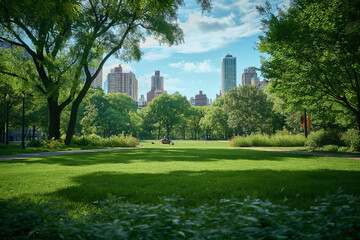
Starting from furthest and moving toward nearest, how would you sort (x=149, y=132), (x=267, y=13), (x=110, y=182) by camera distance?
(x=149, y=132) < (x=267, y=13) < (x=110, y=182)

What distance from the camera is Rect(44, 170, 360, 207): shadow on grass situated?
435 cm

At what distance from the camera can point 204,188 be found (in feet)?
16.5

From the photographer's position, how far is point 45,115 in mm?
39781

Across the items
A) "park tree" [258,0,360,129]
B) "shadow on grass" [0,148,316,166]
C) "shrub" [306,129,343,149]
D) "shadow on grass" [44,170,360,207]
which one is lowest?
"shadow on grass" [0,148,316,166]

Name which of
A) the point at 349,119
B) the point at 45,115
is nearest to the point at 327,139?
the point at 349,119

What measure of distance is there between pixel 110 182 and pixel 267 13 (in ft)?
45.6

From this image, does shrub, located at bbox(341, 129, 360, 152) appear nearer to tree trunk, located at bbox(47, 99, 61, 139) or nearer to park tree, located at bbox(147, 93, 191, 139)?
tree trunk, located at bbox(47, 99, 61, 139)

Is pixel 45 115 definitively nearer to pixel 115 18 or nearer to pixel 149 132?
pixel 115 18

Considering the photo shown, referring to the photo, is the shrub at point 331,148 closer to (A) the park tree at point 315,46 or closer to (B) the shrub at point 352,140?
(B) the shrub at point 352,140

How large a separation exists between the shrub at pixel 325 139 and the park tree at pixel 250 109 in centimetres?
3032

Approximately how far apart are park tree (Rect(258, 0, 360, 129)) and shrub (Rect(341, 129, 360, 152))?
3.74 m

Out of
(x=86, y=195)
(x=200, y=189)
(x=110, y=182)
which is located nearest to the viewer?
(x=86, y=195)

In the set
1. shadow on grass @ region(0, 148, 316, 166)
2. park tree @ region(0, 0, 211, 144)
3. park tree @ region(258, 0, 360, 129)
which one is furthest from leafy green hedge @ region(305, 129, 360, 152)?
park tree @ region(0, 0, 211, 144)

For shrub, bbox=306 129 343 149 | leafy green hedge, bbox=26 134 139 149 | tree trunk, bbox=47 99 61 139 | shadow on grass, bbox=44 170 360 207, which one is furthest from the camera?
tree trunk, bbox=47 99 61 139
